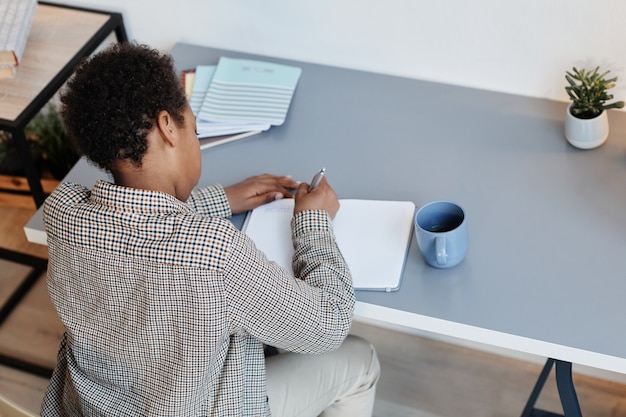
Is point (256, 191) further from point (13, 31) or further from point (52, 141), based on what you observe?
point (52, 141)

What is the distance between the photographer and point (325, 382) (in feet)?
4.63

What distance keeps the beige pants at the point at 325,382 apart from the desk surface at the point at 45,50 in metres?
0.79

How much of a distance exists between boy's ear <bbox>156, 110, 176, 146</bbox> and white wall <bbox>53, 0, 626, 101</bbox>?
697 millimetres

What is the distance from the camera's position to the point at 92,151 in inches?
41.8

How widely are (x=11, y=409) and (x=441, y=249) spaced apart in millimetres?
651

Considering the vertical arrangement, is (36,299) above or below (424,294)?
below

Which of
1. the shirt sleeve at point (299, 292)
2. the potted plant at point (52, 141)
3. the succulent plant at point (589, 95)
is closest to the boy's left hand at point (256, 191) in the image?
the shirt sleeve at point (299, 292)

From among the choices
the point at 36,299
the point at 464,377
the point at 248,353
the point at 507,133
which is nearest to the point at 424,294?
the point at 248,353

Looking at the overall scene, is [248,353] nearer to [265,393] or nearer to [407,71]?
[265,393]

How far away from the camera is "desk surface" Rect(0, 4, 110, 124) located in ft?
5.55

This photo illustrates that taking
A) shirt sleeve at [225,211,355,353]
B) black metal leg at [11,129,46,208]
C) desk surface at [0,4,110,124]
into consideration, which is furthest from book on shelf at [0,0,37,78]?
shirt sleeve at [225,211,355,353]

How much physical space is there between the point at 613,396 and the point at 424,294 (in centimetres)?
88

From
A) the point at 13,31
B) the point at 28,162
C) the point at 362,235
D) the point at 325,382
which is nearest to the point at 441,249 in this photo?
the point at 362,235

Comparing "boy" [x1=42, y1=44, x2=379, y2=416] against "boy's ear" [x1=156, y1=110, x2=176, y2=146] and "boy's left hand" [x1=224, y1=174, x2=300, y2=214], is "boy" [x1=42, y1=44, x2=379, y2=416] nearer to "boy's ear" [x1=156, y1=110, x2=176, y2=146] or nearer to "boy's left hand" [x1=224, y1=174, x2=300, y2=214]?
"boy's ear" [x1=156, y1=110, x2=176, y2=146]
